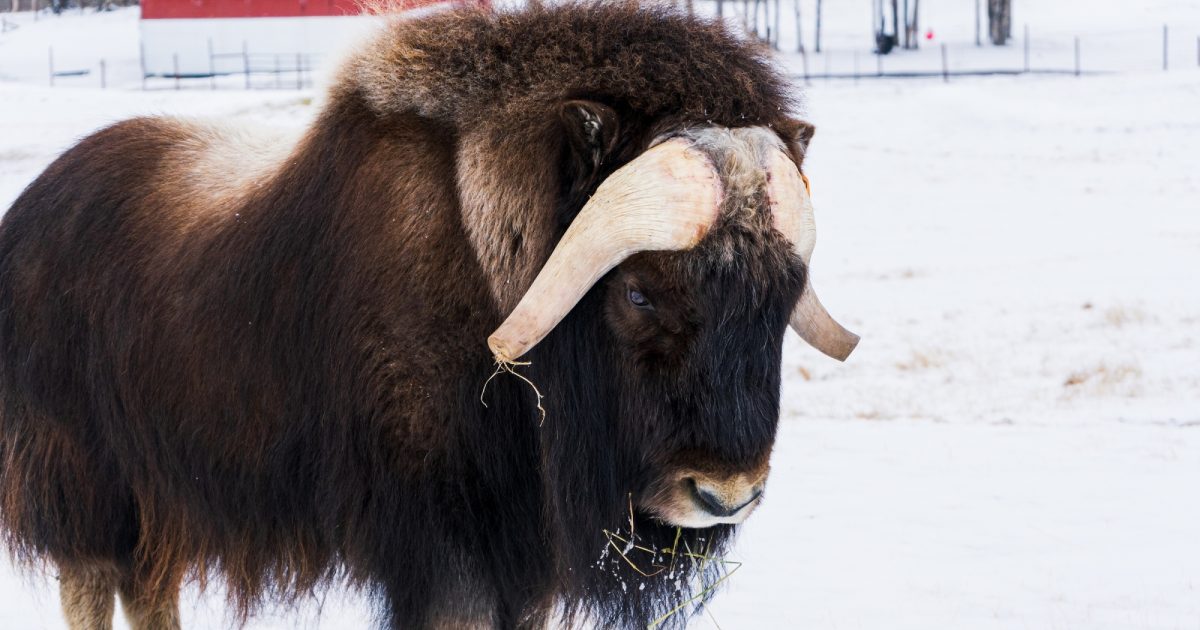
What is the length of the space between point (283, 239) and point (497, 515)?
0.91 metres

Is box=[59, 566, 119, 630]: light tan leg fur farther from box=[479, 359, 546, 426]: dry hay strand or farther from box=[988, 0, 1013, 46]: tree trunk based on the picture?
box=[988, 0, 1013, 46]: tree trunk

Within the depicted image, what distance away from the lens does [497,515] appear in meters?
3.14

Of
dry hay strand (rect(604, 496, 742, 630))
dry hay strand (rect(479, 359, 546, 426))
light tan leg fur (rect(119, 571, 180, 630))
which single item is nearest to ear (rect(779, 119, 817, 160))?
dry hay strand (rect(479, 359, 546, 426))

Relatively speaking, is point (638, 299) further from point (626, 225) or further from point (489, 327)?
point (489, 327)

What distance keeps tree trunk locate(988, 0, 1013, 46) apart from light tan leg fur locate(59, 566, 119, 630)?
45191 mm

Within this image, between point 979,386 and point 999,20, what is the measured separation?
38427 millimetres

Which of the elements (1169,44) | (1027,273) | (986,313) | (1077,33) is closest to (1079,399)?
(986,313)

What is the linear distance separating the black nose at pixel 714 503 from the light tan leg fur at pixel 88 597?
228cm

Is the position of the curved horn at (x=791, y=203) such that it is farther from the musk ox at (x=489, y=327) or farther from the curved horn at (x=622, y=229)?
the curved horn at (x=622, y=229)

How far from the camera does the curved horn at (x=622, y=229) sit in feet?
9.14

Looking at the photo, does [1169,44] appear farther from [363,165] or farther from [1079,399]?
[363,165]

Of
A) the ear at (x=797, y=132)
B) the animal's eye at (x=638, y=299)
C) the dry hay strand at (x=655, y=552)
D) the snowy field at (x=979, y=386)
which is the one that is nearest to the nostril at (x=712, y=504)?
the dry hay strand at (x=655, y=552)

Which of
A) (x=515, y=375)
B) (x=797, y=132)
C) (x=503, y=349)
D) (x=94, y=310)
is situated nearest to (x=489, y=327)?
(x=515, y=375)

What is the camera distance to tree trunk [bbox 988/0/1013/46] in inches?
1793
